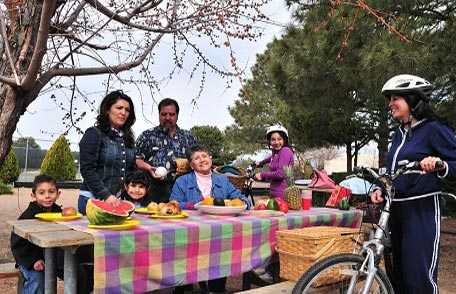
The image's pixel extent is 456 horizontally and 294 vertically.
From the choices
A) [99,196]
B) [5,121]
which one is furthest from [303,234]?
[5,121]

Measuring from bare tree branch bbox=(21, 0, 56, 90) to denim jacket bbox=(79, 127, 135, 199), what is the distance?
0.53 m

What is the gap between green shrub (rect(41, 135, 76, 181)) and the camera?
56.0 feet

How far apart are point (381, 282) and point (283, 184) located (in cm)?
215

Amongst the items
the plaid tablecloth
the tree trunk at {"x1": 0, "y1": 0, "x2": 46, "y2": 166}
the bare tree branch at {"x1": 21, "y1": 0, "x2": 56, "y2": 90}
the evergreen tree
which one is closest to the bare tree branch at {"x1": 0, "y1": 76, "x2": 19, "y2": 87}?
the bare tree branch at {"x1": 21, "y1": 0, "x2": 56, "y2": 90}

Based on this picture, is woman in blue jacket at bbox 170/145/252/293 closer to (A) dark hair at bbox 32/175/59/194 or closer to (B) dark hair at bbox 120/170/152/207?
(B) dark hair at bbox 120/170/152/207

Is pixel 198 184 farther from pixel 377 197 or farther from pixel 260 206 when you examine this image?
pixel 377 197

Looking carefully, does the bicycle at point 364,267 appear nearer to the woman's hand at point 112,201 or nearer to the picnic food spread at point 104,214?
the picnic food spread at point 104,214

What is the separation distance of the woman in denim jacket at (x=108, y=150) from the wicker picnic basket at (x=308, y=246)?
116cm

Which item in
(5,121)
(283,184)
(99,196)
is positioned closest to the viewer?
(99,196)

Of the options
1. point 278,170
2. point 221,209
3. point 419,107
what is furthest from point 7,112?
point 419,107

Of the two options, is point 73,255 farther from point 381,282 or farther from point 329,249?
point 381,282

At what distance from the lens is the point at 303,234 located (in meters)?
3.02

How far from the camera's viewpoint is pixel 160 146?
170 inches

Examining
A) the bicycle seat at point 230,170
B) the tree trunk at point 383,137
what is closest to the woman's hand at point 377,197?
the bicycle seat at point 230,170
